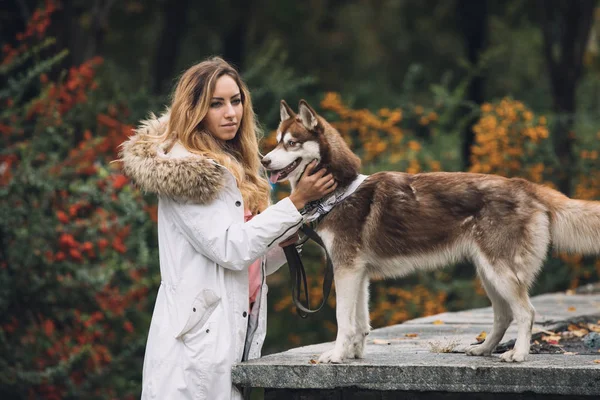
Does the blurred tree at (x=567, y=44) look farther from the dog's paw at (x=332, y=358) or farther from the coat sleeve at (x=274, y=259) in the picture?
the dog's paw at (x=332, y=358)

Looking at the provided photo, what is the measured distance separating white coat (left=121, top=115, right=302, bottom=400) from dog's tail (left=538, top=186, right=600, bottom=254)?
142cm

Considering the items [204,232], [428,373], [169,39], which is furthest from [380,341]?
[169,39]

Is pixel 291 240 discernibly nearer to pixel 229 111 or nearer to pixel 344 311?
pixel 344 311

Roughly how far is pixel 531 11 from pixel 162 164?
13.8 meters

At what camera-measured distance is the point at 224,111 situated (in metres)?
5.16

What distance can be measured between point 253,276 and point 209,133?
2.86ft

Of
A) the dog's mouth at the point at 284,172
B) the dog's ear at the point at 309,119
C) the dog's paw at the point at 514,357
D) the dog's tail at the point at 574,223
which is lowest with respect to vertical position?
the dog's paw at the point at 514,357

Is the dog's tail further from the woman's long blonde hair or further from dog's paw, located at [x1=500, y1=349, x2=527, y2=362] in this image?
the woman's long blonde hair

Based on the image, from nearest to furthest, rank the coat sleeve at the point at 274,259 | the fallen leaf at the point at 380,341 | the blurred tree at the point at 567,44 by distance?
the coat sleeve at the point at 274,259, the fallen leaf at the point at 380,341, the blurred tree at the point at 567,44

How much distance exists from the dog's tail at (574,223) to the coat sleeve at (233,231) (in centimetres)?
141

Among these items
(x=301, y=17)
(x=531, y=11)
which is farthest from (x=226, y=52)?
(x=531, y=11)

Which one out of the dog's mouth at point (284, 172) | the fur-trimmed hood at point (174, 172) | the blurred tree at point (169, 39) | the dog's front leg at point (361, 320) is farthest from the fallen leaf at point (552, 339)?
the blurred tree at point (169, 39)

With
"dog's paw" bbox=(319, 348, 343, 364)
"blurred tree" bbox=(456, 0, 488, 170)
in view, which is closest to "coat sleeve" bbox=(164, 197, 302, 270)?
"dog's paw" bbox=(319, 348, 343, 364)

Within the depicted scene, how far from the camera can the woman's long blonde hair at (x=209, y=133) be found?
5.09 metres
